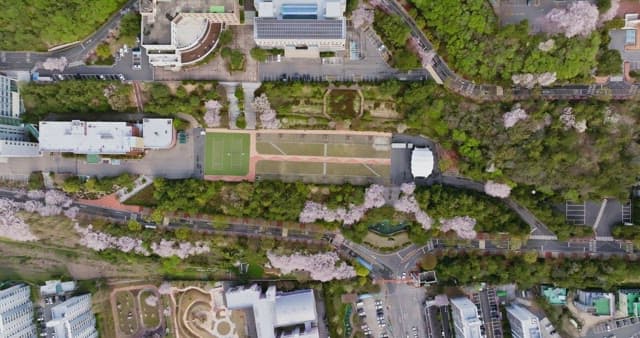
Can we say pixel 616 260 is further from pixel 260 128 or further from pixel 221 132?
pixel 221 132

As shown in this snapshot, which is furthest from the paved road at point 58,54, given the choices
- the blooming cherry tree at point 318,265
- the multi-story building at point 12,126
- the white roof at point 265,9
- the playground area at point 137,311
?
the blooming cherry tree at point 318,265

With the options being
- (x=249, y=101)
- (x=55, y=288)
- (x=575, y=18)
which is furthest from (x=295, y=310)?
(x=575, y=18)

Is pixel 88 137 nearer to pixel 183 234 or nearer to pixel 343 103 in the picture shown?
pixel 183 234

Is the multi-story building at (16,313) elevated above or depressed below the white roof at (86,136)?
below

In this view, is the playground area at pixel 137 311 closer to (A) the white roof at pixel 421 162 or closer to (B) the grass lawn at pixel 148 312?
(B) the grass lawn at pixel 148 312

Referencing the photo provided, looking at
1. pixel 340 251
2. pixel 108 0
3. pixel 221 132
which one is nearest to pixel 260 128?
pixel 221 132

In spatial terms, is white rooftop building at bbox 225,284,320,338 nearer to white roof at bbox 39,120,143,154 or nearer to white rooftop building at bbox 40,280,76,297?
white rooftop building at bbox 40,280,76,297

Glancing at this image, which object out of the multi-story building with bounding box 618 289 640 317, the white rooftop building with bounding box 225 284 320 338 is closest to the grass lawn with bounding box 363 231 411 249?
the white rooftop building with bounding box 225 284 320 338
